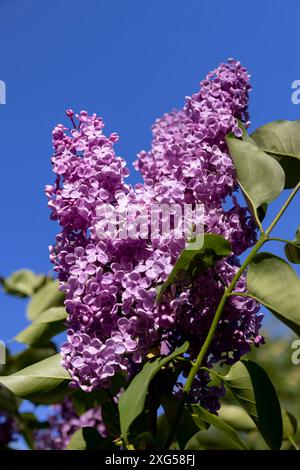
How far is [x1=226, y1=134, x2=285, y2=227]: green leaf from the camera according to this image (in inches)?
35.9

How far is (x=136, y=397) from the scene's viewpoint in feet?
2.42

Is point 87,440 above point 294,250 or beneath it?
beneath

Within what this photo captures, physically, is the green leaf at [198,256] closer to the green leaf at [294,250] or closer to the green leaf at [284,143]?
the green leaf at [294,250]

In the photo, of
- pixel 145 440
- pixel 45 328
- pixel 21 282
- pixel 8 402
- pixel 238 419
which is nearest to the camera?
pixel 145 440

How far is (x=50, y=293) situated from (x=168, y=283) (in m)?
0.93

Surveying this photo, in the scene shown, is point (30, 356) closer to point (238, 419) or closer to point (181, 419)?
point (238, 419)

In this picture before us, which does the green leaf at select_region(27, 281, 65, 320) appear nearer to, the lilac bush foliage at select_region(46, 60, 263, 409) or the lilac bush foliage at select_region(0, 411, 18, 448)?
the lilac bush foliage at select_region(0, 411, 18, 448)

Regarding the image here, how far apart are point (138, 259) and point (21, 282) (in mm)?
1370

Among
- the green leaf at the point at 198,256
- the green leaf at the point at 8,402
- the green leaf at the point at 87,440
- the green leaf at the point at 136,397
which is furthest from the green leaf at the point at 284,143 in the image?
the green leaf at the point at 8,402

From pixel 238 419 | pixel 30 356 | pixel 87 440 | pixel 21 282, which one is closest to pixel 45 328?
pixel 30 356

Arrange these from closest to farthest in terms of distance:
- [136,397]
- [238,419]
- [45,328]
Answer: [136,397], [45,328], [238,419]

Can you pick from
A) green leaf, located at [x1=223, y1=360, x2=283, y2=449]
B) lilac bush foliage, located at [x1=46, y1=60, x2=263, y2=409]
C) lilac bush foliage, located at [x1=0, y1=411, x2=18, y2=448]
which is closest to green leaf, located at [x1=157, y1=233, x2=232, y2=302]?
lilac bush foliage, located at [x1=46, y1=60, x2=263, y2=409]

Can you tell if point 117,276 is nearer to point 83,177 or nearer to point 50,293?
point 83,177

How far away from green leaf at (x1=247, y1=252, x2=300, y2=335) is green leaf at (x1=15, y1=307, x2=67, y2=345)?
0.57 metres
